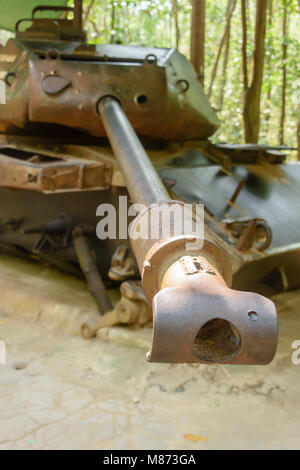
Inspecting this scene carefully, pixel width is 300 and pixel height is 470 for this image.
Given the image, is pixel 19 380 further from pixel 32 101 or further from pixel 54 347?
pixel 32 101

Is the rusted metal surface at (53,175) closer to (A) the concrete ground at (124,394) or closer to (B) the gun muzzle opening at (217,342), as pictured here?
(A) the concrete ground at (124,394)

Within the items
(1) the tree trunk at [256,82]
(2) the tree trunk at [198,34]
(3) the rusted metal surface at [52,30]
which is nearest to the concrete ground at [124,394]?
(3) the rusted metal surface at [52,30]

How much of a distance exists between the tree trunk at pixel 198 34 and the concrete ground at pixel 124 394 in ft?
14.5

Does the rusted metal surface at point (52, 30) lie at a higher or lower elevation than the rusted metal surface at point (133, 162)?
→ higher

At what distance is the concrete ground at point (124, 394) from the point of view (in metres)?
3.00

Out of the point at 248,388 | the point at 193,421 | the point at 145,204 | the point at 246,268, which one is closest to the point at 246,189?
the point at 246,268

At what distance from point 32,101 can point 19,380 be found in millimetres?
2195

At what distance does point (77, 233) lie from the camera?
4.63m

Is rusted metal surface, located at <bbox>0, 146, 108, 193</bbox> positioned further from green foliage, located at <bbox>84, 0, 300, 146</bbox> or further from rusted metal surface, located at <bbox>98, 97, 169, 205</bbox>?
green foliage, located at <bbox>84, 0, 300, 146</bbox>

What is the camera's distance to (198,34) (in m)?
7.97

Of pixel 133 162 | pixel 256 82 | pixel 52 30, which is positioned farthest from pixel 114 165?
pixel 256 82

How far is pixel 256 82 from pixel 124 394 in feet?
20.6

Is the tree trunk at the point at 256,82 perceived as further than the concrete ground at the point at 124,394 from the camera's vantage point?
Yes

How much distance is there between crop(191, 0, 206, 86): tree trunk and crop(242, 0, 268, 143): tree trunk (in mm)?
862
